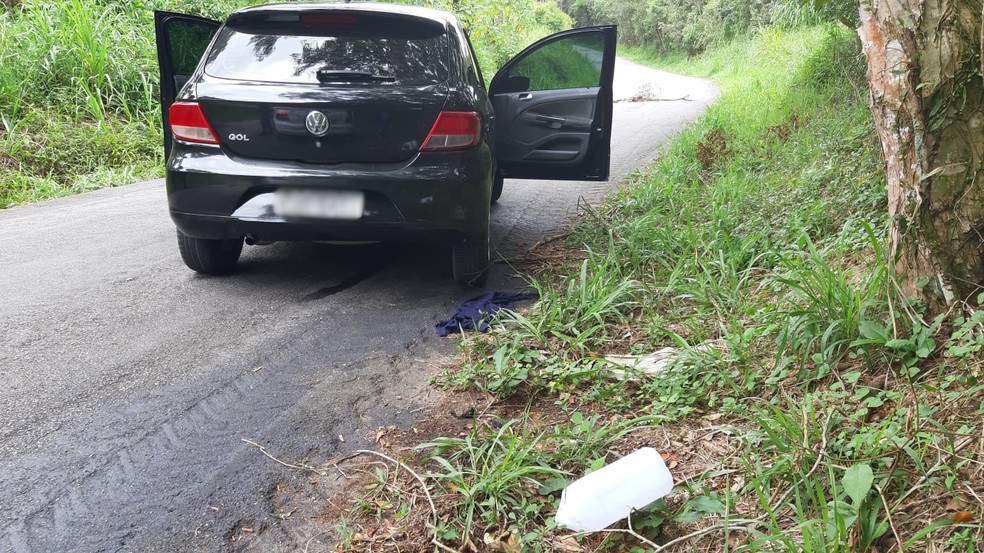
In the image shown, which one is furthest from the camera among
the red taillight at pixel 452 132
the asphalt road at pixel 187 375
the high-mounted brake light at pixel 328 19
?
the high-mounted brake light at pixel 328 19

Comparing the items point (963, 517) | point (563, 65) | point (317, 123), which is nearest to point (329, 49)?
point (317, 123)

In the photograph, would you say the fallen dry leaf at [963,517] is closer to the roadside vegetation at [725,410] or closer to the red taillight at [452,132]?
the roadside vegetation at [725,410]

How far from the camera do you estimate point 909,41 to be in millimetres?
2570

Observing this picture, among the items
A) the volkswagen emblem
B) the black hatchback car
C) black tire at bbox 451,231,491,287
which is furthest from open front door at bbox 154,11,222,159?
black tire at bbox 451,231,491,287

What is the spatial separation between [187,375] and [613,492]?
6.49 ft

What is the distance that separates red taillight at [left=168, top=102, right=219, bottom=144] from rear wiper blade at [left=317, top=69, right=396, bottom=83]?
2.11 feet

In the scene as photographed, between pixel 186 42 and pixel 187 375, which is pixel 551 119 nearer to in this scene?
pixel 186 42

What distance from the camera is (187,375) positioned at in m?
3.19

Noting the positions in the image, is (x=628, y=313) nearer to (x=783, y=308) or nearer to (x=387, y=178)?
(x=783, y=308)

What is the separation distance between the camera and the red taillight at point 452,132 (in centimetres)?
385

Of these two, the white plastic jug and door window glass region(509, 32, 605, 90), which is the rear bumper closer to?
door window glass region(509, 32, 605, 90)

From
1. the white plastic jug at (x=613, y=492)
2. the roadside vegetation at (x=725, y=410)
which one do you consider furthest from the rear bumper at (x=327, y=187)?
the white plastic jug at (x=613, y=492)

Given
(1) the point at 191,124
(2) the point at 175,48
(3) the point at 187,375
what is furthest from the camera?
(2) the point at 175,48

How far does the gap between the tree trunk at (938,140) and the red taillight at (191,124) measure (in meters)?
3.13
